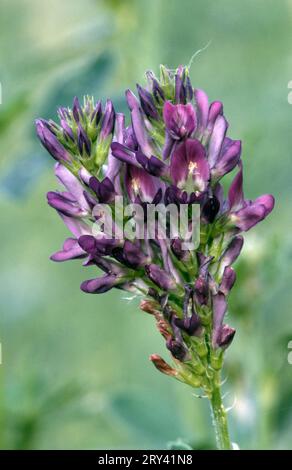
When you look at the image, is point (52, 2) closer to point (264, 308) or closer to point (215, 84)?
point (215, 84)

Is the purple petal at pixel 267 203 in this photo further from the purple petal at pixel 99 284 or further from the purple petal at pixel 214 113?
the purple petal at pixel 99 284

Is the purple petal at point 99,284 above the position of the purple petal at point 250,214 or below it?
below

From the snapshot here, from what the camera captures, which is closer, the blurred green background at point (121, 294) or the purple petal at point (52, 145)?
the purple petal at point (52, 145)

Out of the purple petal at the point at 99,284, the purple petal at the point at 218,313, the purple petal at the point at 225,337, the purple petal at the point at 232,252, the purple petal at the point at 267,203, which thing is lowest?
the purple petal at the point at 225,337

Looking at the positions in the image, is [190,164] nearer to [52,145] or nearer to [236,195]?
[236,195]

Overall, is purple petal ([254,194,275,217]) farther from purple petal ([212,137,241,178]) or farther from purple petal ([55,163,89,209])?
purple petal ([55,163,89,209])

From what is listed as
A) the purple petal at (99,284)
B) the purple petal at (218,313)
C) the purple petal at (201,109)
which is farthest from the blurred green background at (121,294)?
the purple petal at (201,109)

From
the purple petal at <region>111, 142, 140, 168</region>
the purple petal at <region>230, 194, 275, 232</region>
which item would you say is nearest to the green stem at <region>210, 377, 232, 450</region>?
the purple petal at <region>230, 194, 275, 232</region>
